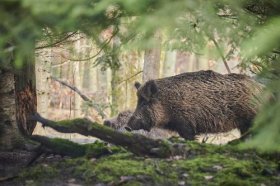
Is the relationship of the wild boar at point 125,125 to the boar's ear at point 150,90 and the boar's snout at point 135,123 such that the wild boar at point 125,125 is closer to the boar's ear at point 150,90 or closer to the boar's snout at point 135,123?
the boar's snout at point 135,123

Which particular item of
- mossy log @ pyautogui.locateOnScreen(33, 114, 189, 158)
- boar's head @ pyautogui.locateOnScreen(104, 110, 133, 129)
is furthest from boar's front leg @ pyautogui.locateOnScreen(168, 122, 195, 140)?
mossy log @ pyautogui.locateOnScreen(33, 114, 189, 158)

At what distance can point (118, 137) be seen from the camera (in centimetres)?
572

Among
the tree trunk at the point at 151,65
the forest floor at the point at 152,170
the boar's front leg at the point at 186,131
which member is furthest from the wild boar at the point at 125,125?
the forest floor at the point at 152,170

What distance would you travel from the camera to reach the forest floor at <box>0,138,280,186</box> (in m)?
5.36

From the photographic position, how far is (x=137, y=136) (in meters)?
5.80

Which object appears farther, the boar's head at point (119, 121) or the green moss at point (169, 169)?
the boar's head at point (119, 121)

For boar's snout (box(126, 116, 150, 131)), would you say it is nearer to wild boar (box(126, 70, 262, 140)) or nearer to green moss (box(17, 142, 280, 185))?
wild boar (box(126, 70, 262, 140))

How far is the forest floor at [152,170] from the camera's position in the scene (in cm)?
536

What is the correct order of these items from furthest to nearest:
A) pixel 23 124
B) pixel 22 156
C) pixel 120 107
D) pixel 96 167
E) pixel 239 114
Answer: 1. pixel 120 107
2. pixel 239 114
3. pixel 23 124
4. pixel 22 156
5. pixel 96 167

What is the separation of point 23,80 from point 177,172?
2416mm

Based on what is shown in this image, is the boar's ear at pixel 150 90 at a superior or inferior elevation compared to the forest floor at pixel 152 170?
superior

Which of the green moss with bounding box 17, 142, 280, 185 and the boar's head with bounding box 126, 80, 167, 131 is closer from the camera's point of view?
the green moss with bounding box 17, 142, 280, 185

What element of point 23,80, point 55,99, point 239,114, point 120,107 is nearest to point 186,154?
point 23,80

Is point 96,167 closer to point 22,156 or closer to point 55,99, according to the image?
point 22,156
